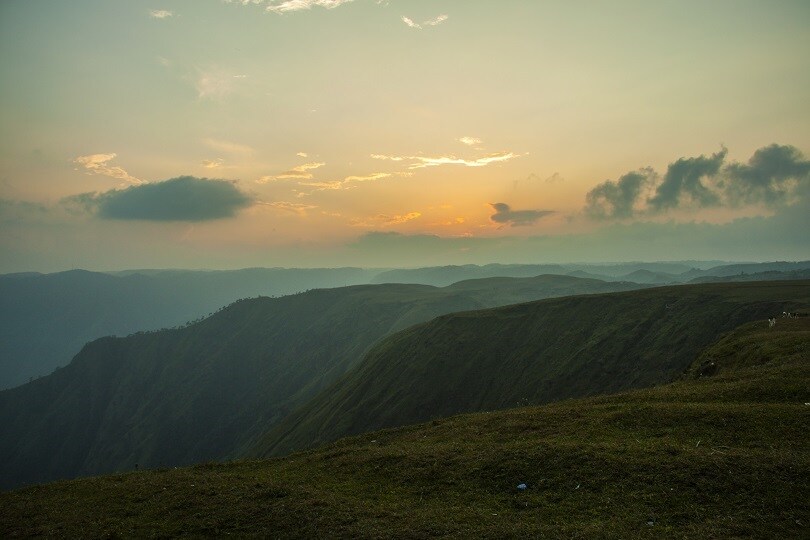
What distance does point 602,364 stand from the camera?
86438mm

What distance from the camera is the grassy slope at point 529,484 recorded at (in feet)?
56.3

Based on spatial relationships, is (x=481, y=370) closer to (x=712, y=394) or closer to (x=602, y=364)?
(x=602, y=364)

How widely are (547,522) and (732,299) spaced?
9079 centimetres

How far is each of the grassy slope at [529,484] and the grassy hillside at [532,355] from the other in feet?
136

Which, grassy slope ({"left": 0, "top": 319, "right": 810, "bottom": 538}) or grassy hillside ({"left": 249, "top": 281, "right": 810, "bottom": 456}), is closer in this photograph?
grassy slope ({"left": 0, "top": 319, "right": 810, "bottom": 538})

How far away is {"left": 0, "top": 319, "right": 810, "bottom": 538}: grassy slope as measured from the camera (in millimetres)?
17172

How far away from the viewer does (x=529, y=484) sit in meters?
21.0

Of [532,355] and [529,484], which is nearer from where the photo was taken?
[529,484]

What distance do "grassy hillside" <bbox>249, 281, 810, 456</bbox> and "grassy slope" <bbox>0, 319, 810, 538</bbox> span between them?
4159 centimetres

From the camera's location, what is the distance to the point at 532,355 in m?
107

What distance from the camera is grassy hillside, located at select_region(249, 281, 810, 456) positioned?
79.8 metres

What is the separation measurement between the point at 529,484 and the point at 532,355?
9073 cm

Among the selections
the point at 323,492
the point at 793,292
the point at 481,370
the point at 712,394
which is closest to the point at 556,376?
the point at 481,370

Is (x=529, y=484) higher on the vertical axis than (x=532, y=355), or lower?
higher
